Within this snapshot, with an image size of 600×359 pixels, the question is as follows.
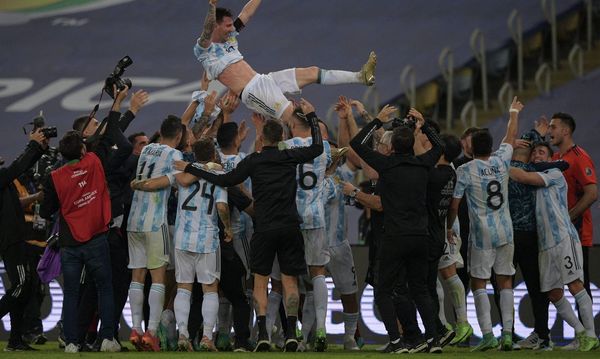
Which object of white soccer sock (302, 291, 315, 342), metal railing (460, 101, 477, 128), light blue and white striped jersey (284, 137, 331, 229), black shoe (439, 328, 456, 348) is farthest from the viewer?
metal railing (460, 101, 477, 128)

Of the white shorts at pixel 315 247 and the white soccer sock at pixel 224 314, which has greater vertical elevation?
the white shorts at pixel 315 247

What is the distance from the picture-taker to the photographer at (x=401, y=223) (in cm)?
1011

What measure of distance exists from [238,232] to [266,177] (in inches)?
51.6

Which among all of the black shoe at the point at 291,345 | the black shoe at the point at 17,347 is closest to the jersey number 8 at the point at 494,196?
the black shoe at the point at 291,345

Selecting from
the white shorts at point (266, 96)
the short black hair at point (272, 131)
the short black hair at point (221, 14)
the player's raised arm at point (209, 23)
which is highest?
the short black hair at point (221, 14)

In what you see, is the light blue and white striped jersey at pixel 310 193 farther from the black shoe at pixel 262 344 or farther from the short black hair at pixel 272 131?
the black shoe at pixel 262 344

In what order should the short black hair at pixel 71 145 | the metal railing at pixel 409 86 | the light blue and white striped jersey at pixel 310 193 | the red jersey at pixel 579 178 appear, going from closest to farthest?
1. the short black hair at pixel 71 145
2. the light blue and white striped jersey at pixel 310 193
3. the red jersey at pixel 579 178
4. the metal railing at pixel 409 86

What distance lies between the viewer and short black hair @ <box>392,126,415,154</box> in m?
10.2

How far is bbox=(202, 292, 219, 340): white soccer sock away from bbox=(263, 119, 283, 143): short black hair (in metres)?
1.46

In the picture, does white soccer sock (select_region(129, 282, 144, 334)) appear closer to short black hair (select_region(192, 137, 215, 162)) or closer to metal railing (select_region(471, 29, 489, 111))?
short black hair (select_region(192, 137, 215, 162))

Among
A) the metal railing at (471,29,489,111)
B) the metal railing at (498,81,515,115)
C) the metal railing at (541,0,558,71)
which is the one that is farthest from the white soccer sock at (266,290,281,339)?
the metal railing at (541,0,558,71)

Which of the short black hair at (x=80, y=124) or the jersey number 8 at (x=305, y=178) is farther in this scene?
the short black hair at (x=80, y=124)

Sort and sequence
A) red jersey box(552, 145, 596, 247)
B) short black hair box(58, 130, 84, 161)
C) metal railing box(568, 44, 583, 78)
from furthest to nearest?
metal railing box(568, 44, 583, 78), red jersey box(552, 145, 596, 247), short black hair box(58, 130, 84, 161)

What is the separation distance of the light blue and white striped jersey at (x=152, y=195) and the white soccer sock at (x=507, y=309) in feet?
10.4
